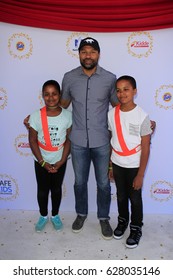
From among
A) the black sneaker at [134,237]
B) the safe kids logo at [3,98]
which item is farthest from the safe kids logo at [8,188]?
the black sneaker at [134,237]

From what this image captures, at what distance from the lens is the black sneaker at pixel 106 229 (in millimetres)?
2375

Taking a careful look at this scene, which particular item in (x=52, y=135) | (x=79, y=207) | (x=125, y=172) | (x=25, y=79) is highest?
(x=25, y=79)

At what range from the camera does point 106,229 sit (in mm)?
2408

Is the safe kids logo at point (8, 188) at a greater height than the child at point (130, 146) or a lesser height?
lesser

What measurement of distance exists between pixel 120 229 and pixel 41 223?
649 millimetres

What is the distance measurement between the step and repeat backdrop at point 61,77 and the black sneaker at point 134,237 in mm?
462

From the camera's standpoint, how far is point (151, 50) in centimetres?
239

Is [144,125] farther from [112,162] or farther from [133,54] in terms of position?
[133,54]

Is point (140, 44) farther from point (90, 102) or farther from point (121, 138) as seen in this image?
point (121, 138)

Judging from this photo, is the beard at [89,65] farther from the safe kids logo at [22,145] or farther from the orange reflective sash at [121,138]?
the safe kids logo at [22,145]

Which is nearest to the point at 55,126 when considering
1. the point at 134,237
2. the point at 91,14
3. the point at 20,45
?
the point at 20,45

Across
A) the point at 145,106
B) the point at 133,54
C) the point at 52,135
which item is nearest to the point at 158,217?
the point at 145,106
